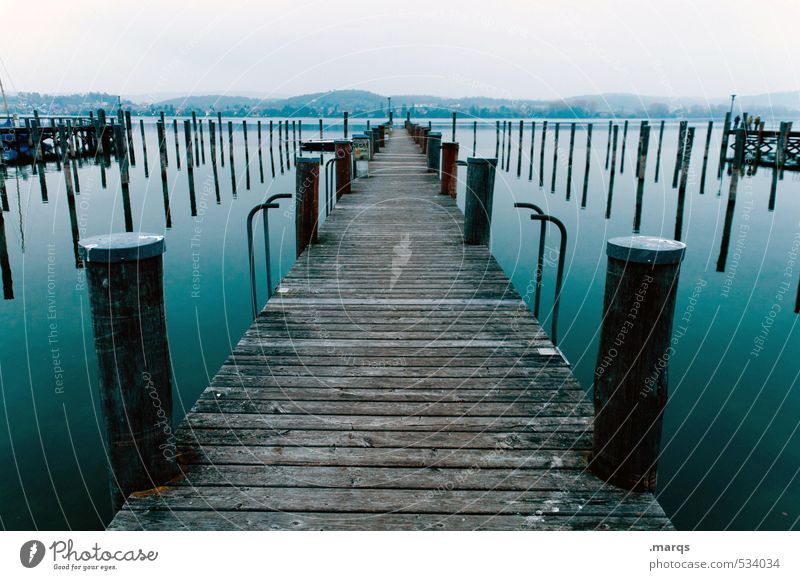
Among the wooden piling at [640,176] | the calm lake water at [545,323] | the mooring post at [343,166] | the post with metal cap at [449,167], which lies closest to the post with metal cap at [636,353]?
the calm lake water at [545,323]

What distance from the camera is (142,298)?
285 centimetres

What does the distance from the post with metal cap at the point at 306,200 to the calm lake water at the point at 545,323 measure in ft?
9.75

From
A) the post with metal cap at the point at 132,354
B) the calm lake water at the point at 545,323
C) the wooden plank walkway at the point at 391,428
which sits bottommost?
the calm lake water at the point at 545,323

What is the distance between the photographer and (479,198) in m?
8.20

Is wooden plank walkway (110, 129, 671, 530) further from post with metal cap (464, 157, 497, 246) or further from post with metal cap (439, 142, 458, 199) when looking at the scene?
post with metal cap (439, 142, 458, 199)

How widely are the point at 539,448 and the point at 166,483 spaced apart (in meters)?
2.01

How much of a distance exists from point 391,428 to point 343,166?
9862 mm

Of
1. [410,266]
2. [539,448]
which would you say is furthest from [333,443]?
[410,266]

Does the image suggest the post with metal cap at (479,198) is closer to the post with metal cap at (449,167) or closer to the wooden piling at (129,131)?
the post with metal cap at (449,167)

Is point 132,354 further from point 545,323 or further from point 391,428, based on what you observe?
point 545,323

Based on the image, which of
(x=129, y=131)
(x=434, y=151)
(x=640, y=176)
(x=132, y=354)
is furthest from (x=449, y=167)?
(x=129, y=131)

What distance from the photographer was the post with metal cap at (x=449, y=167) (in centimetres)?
1201

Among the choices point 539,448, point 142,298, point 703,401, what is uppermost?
point 142,298

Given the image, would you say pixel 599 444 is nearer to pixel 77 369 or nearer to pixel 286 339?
pixel 286 339
